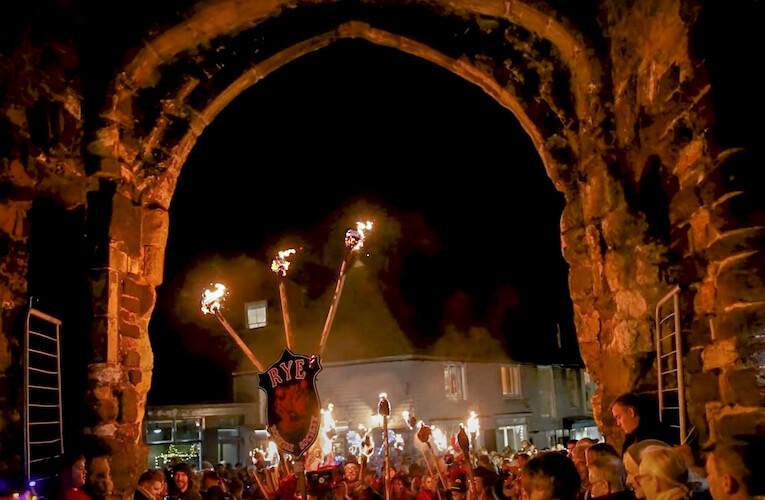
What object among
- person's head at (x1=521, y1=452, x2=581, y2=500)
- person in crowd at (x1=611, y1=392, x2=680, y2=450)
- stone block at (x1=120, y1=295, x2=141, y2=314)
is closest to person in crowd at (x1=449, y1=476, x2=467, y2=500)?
person in crowd at (x1=611, y1=392, x2=680, y2=450)

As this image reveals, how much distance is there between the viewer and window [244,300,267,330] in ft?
93.2

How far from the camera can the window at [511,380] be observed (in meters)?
30.8

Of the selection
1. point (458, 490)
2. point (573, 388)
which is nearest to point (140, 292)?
point (458, 490)

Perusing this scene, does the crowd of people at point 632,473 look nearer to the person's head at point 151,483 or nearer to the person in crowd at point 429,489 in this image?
the person's head at point 151,483

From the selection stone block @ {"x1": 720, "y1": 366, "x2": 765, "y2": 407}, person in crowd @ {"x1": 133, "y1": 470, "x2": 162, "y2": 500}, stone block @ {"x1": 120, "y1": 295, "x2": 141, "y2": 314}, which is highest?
stone block @ {"x1": 120, "y1": 295, "x2": 141, "y2": 314}

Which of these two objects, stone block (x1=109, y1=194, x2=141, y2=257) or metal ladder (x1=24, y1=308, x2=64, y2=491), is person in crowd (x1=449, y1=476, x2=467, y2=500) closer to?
metal ladder (x1=24, y1=308, x2=64, y2=491)

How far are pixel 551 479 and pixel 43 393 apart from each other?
469cm

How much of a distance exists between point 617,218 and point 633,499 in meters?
2.97

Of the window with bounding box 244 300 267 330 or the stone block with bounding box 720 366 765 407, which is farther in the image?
the window with bounding box 244 300 267 330

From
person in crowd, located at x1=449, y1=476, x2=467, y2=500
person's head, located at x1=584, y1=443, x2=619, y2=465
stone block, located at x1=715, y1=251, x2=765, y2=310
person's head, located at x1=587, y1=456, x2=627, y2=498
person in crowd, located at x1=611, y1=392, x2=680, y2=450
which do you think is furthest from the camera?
person in crowd, located at x1=449, y1=476, x2=467, y2=500

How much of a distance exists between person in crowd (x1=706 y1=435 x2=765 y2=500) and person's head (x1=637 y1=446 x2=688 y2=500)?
0.14m

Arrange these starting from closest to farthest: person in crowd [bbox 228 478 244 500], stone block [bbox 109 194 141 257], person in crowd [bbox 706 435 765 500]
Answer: person in crowd [bbox 706 435 765 500], stone block [bbox 109 194 141 257], person in crowd [bbox 228 478 244 500]

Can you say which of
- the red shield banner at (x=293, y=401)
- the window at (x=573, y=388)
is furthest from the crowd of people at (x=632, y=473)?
the window at (x=573, y=388)

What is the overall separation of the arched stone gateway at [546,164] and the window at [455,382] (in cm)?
2025
